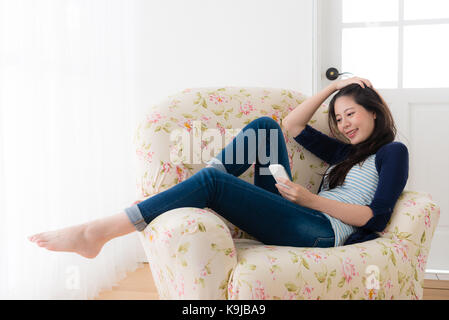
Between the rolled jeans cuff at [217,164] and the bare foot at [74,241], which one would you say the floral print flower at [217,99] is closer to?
the rolled jeans cuff at [217,164]

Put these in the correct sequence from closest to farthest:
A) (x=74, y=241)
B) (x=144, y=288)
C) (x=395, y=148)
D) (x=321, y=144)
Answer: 1. (x=74, y=241)
2. (x=395, y=148)
3. (x=321, y=144)
4. (x=144, y=288)

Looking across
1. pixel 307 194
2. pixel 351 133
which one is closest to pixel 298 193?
pixel 307 194

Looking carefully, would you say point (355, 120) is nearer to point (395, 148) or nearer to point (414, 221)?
point (395, 148)

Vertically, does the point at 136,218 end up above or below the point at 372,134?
below

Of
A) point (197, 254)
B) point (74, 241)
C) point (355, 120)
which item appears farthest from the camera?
point (355, 120)

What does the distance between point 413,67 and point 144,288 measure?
1856mm

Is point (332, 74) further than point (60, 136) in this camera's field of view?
Yes

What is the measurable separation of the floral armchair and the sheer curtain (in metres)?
0.41

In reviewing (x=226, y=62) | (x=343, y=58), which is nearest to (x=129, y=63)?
(x=226, y=62)

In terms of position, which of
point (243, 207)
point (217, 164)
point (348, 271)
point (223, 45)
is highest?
point (223, 45)

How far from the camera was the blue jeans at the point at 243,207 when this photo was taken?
47.9 inches

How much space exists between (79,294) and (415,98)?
6.50 feet

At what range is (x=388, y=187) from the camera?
4.37ft

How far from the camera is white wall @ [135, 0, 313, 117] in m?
2.28
